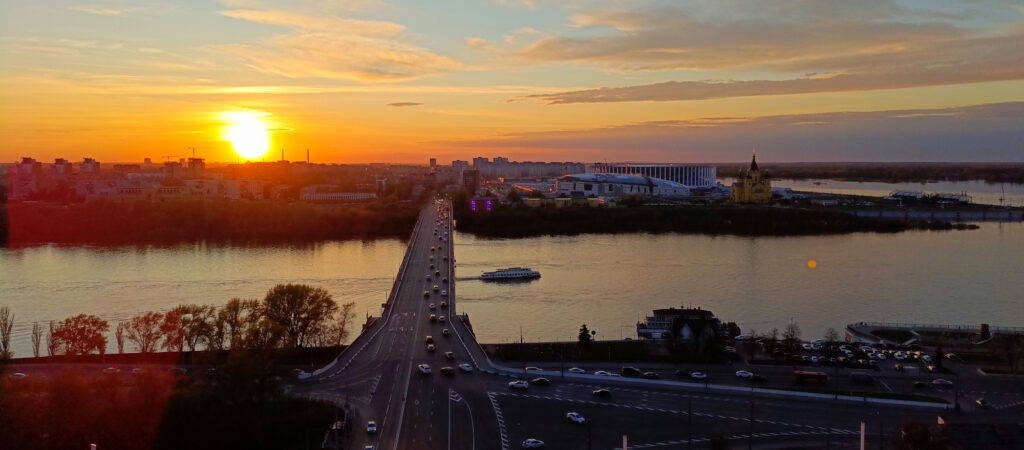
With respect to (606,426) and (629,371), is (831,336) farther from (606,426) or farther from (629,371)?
Answer: (606,426)

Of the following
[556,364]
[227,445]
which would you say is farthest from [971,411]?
[227,445]

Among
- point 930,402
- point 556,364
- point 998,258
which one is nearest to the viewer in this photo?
point 930,402

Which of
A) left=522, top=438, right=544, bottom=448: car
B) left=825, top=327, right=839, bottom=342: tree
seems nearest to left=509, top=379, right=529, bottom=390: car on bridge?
left=522, top=438, right=544, bottom=448: car

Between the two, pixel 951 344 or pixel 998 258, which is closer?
pixel 951 344

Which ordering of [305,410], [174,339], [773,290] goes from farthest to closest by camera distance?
[773,290] < [174,339] < [305,410]

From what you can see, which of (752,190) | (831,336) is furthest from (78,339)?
(752,190)

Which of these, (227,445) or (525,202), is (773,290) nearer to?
(227,445)

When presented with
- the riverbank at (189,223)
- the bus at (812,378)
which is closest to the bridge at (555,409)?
the bus at (812,378)
